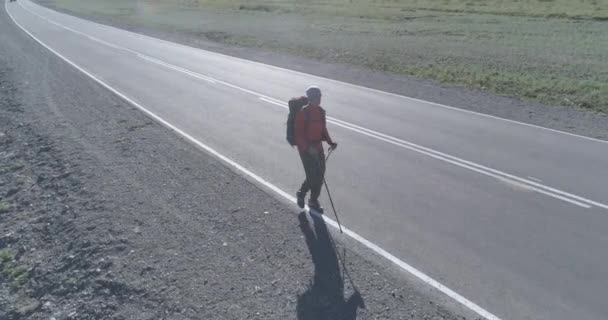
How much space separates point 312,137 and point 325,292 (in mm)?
2424

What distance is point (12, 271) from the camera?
668 cm

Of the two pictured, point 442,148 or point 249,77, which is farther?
point 249,77

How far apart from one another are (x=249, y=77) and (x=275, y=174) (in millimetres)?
10584

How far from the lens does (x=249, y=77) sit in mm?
19359

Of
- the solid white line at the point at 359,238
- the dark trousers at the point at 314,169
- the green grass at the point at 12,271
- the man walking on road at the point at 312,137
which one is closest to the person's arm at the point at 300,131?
the man walking on road at the point at 312,137

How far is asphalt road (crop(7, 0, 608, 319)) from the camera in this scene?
604 centimetres

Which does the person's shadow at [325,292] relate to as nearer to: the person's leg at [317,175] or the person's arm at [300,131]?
the person's leg at [317,175]

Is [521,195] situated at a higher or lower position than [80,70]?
higher

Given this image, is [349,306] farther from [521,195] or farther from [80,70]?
[80,70]

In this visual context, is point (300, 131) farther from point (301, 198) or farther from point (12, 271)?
point (12, 271)

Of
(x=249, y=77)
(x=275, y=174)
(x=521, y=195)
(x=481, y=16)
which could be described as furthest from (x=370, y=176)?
(x=481, y=16)

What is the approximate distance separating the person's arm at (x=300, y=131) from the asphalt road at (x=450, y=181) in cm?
125

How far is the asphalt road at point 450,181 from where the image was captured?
604 centimetres

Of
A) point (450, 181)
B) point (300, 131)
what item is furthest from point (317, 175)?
point (450, 181)
